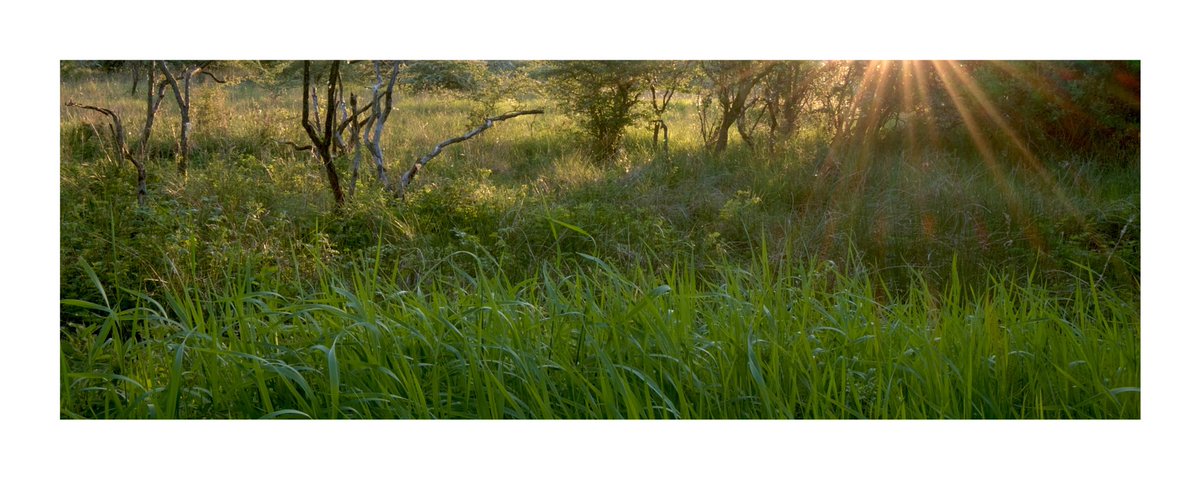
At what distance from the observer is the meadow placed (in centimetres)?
210

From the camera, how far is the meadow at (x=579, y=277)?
2.10m

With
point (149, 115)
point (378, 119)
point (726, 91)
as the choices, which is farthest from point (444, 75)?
point (726, 91)

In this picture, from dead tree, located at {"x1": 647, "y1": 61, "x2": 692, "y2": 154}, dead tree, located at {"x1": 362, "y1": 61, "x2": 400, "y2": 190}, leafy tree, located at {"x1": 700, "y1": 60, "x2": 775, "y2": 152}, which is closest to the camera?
dead tree, located at {"x1": 362, "y1": 61, "x2": 400, "y2": 190}

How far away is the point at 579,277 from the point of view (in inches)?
111

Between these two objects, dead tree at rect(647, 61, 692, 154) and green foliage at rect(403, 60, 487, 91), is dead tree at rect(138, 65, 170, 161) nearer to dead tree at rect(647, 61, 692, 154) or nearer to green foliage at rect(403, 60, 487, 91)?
green foliage at rect(403, 60, 487, 91)

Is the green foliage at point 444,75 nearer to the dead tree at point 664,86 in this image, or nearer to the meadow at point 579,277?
the meadow at point 579,277

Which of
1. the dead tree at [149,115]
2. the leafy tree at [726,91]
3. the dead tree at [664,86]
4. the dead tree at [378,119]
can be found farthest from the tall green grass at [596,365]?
the leafy tree at [726,91]

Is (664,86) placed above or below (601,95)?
above

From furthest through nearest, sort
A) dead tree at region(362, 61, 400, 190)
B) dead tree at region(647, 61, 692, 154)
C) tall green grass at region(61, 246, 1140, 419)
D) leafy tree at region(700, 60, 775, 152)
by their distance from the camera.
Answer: leafy tree at region(700, 60, 775, 152) < dead tree at region(647, 61, 692, 154) < dead tree at region(362, 61, 400, 190) < tall green grass at region(61, 246, 1140, 419)

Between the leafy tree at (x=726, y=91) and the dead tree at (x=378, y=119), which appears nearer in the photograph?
the dead tree at (x=378, y=119)

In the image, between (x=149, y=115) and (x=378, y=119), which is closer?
(x=149, y=115)

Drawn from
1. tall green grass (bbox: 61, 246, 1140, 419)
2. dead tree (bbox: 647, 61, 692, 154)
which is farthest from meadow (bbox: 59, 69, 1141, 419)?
dead tree (bbox: 647, 61, 692, 154)

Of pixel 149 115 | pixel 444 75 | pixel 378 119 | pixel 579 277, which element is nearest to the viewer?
pixel 579 277

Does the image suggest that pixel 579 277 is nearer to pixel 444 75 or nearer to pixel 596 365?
pixel 596 365
